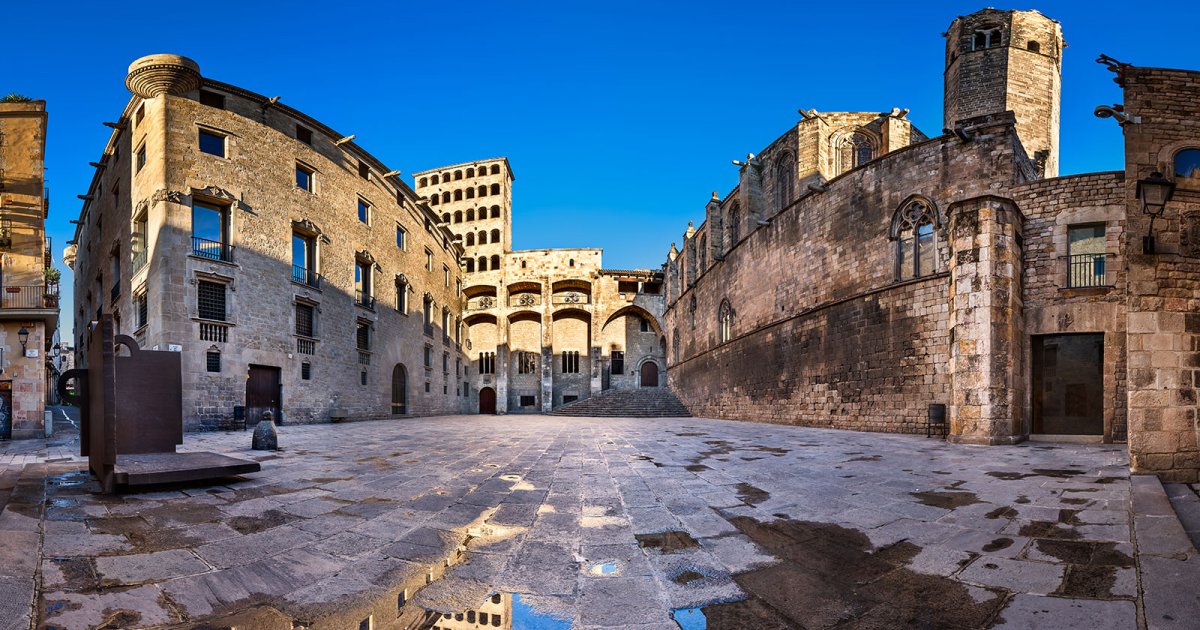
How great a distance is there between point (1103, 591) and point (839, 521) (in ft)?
5.26

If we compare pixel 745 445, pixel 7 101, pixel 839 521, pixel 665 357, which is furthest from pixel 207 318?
pixel 665 357

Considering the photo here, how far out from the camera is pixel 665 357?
41.8 metres

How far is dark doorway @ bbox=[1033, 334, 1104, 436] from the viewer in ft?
38.3

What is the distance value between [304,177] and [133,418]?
1751 centimetres

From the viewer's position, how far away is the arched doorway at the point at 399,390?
26.7 m

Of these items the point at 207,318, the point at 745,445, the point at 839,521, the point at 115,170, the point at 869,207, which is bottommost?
the point at 745,445

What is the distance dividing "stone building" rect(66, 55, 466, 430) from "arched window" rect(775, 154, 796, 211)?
1803 cm

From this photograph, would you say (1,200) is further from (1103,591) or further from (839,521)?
(1103,591)

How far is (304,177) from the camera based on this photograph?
21219 millimetres

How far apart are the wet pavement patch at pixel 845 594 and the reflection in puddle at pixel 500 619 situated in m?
0.59

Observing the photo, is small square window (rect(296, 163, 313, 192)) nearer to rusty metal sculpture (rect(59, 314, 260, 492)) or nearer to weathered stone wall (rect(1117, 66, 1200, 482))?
rusty metal sculpture (rect(59, 314, 260, 492))

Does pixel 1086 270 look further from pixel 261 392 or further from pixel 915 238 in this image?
pixel 261 392

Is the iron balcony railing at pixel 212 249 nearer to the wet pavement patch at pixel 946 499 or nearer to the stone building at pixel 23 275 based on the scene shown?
the stone building at pixel 23 275

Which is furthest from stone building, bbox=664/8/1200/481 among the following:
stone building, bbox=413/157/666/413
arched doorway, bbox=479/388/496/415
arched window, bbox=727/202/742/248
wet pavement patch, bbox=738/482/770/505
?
arched doorway, bbox=479/388/496/415
